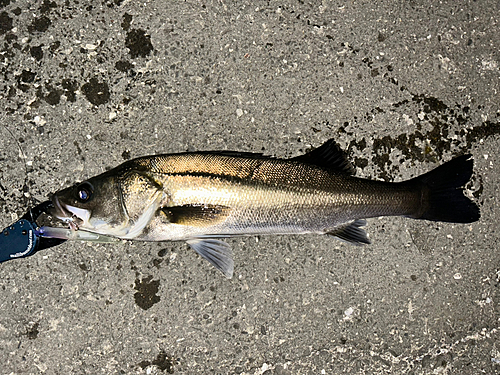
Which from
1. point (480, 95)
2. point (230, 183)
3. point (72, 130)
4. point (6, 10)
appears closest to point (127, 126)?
point (72, 130)


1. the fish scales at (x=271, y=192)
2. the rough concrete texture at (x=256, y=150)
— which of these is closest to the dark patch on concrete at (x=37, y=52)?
the rough concrete texture at (x=256, y=150)

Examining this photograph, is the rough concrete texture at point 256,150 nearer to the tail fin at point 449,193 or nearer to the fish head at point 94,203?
the tail fin at point 449,193

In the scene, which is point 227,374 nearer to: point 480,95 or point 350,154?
point 350,154

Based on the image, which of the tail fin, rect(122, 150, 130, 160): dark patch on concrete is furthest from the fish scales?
rect(122, 150, 130, 160): dark patch on concrete

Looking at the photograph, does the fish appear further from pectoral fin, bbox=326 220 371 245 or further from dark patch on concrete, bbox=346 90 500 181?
dark patch on concrete, bbox=346 90 500 181

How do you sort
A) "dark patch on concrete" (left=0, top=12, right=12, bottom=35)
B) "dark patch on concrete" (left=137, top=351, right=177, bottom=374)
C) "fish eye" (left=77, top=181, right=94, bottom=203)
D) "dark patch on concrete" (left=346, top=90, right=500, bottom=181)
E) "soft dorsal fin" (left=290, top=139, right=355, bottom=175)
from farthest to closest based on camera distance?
"dark patch on concrete" (left=346, top=90, right=500, bottom=181), "dark patch on concrete" (left=137, top=351, right=177, bottom=374), "dark patch on concrete" (left=0, top=12, right=12, bottom=35), "soft dorsal fin" (left=290, top=139, right=355, bottom=175), "fish eye" (left=77, top=181, right=94, bottom=203)

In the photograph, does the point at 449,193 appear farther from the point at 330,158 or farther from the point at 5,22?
the point at 5,22
